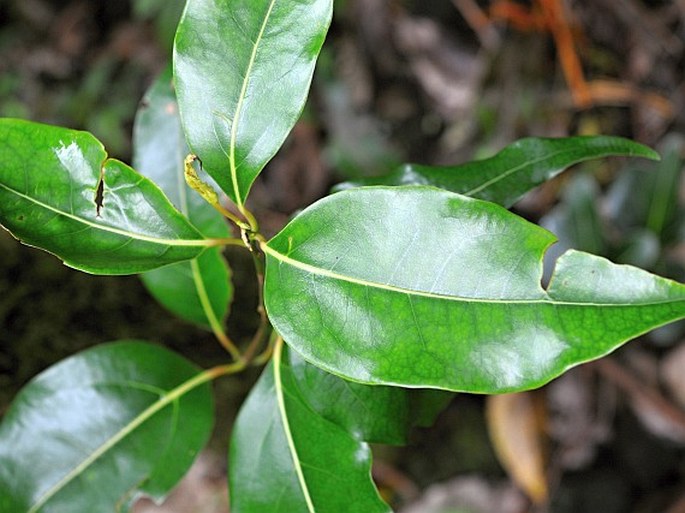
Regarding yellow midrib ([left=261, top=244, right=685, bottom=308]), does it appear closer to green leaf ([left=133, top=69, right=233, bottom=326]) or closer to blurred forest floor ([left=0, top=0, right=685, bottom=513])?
green leaf ([left=133, top=69, right=233, bottom=326])

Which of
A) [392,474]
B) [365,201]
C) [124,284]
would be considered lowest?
[392,474]

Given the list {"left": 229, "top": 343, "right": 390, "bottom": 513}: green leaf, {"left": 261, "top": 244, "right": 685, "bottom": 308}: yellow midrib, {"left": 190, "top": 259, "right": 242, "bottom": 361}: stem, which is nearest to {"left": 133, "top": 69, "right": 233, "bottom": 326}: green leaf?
{"left": 190, "top": 259, "right": 242, "bottom": 361}: stem

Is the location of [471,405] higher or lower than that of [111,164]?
lower

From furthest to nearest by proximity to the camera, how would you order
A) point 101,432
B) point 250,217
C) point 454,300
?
point 101,432
point 250,217
point 454,300

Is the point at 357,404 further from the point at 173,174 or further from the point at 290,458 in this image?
the point at 173,174

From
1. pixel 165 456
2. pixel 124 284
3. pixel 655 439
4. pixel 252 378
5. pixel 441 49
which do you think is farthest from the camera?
pixel 441 49

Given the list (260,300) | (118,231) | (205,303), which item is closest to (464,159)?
(205,303)

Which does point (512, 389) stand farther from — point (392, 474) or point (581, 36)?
point (581, 36)

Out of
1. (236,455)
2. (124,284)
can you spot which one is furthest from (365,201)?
(124,284)
